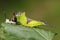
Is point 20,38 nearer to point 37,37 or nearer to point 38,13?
point 37,37

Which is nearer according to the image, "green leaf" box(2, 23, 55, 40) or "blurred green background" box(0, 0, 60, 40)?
"green leaf" box(2, 23, 55, 40)

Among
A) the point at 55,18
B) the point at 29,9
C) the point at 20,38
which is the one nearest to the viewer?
the point at 20,38

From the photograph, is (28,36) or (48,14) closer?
(28,36)

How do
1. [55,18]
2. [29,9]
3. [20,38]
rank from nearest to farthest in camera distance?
1. [20,38]
2. [55,18]
3. [29,9]

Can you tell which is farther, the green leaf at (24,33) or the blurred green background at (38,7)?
the blurred green background at (38,7)

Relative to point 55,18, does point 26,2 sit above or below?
above

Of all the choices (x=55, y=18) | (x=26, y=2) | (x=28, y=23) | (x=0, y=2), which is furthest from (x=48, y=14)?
(x=28, y=23)

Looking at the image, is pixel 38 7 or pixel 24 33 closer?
pixel 24 33
